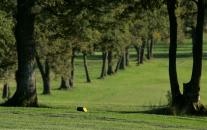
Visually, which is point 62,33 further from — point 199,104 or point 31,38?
point 199,104

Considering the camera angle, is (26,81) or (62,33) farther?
(62,33)

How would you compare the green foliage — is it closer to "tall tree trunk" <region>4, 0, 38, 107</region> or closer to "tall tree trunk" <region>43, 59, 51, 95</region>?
"tall tree trunk" <region>4, 0, 38, 107</region>

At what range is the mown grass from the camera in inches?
653

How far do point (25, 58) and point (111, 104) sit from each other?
12114 mm

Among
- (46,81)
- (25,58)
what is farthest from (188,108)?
(46,81)

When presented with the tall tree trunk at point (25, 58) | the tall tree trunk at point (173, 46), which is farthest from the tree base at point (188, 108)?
the tall tree trunk at point (25, 58)

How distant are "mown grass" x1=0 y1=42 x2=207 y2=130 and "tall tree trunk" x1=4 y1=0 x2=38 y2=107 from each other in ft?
4.07

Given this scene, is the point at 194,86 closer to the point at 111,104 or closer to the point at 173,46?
the point at 173,46

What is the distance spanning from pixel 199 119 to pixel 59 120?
630cm

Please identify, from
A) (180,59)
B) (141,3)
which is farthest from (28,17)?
(180,59)

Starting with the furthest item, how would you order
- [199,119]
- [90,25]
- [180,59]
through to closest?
[180,59], [90,25], [199,119]

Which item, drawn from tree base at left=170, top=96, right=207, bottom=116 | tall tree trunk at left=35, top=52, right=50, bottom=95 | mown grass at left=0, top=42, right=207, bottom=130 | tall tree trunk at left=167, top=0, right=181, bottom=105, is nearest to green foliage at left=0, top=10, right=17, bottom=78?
mown grass at left=0, top=42, right=207, bottom=130

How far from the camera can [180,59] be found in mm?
97312

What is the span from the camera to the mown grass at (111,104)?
54.4 ft
